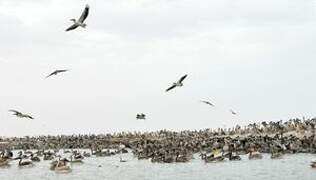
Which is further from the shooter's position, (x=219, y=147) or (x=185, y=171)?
(x=219, y=147)

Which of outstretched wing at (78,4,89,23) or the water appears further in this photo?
the water

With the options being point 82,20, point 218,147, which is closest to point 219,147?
point 218,147

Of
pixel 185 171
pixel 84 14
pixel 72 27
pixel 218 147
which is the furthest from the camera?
pixel 218 147

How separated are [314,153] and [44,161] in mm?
27076

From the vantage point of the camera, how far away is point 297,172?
48156mm

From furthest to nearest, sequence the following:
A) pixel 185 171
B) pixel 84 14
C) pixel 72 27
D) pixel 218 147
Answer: pixel 218 147 → pixel 185 171 → pixel 84 14 → pixel 72 27

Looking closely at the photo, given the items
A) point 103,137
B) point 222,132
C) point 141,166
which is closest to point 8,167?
point 141,166

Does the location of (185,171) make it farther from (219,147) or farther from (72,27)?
(72,27)

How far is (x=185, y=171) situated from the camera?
53156 millimetres

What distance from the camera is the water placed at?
157ft

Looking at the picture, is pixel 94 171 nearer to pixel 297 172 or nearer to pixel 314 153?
pixel 297 172

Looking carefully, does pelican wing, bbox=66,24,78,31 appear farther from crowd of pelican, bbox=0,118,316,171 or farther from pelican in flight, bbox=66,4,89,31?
crowd of pelican, bbox=0,118,316,171

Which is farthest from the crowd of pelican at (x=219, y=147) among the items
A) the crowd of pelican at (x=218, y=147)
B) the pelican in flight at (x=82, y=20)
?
the pelican in flight at (x=82, y=20)

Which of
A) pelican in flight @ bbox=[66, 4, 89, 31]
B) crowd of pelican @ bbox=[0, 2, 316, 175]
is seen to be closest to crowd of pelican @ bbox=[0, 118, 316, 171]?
crowd of pelican @ bbox=[0, 2, 316, 175]
